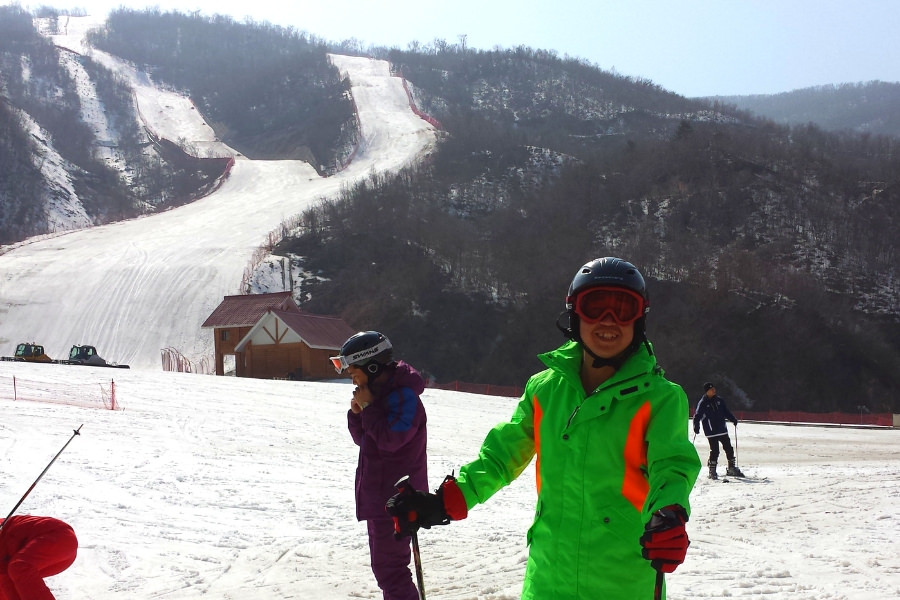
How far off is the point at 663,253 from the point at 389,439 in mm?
64324

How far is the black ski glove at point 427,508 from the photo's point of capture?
2.95 metres

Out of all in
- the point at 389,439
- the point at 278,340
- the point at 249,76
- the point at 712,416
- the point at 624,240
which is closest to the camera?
the point at 389,439

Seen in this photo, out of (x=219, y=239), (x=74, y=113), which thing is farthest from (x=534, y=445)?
(x=74, y=113)

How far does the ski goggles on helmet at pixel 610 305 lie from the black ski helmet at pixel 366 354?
185 centimetres

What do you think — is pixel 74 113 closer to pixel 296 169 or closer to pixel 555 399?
pixel 296 169

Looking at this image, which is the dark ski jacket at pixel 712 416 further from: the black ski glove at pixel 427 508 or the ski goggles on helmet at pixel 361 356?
the black ski glove at pixel 427 508

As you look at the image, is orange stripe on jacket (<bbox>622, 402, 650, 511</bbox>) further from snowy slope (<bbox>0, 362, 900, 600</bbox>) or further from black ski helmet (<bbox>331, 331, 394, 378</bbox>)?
snowy slope (<bbox>0, 362, 900, 600</bbox>)

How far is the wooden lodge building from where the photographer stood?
3772 centimetres

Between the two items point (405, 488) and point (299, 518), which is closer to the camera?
point (405, 488)

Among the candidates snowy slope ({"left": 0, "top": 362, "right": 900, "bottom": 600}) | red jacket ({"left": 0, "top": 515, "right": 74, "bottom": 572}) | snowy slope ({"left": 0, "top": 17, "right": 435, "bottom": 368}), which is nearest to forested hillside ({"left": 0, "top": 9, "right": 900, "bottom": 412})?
snowy slope ({"left": 0, "top": 17, "right": 435, "bottom": 368})

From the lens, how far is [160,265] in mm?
58562

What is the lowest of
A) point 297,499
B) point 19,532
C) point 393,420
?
point 297,499

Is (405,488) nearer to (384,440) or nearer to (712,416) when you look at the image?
(384,440)

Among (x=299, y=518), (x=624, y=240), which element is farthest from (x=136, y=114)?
(x=299, y=518)
